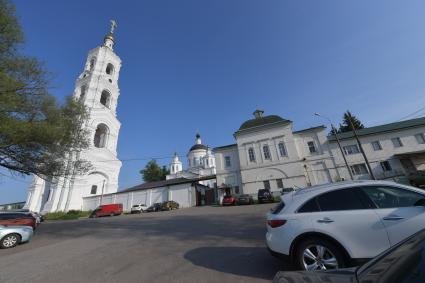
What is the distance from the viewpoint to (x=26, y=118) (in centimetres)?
1163

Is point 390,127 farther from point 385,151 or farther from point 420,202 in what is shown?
point 420,202

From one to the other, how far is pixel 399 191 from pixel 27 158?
1700 cm

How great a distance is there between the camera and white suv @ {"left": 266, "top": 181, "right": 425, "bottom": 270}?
11.0ft

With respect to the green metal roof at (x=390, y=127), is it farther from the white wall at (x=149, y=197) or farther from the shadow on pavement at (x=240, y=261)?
the shadow on pavement at (x=240, y=261)

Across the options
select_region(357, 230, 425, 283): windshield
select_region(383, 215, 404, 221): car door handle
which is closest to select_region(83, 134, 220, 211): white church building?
select_region(383, 215, 404, 221): car door handle

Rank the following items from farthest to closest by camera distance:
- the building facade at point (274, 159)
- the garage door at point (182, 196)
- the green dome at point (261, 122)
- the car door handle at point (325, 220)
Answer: the green dome at point (261, 122)
the garage door at point (182, 196)
the building facade at point (274, 159)
the car door handle at point (325, 220)

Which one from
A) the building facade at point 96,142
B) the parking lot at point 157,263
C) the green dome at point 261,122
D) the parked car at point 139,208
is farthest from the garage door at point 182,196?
the parking lot at point 157,263

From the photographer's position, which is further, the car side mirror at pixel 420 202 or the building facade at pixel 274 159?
the building facade at pixel 274 159

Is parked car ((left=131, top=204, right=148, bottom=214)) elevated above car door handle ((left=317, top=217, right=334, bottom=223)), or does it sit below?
above

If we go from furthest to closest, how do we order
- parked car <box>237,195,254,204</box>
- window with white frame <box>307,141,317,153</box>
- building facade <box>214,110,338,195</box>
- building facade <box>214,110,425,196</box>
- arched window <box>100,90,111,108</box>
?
arched window <box>100,90,111,108</box>
window with white frame <box>307,141,317,153</box>
building facade <box>214,110,338,195</box>
building facade <box>214,110,425,196</box>
parked car <box>237,195,254,204</box>

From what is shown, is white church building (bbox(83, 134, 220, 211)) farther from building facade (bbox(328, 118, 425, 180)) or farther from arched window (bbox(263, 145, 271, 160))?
building facade (bbox(328, 118, 425, 180))

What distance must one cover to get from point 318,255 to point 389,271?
2.53m

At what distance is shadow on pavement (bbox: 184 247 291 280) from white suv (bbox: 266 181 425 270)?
0.61m

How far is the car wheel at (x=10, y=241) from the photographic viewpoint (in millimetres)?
9046
